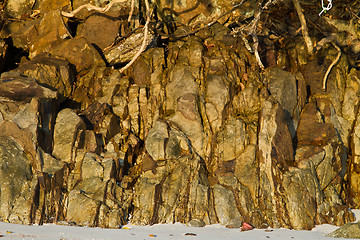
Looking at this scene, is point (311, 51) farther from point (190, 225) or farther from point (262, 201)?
point (190, 225)

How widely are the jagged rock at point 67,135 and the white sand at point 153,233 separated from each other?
268 centimetres

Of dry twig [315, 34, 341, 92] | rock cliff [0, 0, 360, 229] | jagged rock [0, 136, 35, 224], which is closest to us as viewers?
jagged rock [0, 136, 35, 224]

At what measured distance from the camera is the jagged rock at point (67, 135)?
13516 mm

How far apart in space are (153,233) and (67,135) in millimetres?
4572

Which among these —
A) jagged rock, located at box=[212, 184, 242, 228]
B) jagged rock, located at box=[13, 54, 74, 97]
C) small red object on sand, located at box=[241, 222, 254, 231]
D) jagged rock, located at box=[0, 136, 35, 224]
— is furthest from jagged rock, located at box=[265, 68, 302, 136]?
jagged rock, located at box=[0, 136, 35, 224]

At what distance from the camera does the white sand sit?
10148 millimetres

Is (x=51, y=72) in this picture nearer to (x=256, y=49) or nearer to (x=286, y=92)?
(x=256, y=49)

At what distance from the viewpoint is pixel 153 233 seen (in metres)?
11.2

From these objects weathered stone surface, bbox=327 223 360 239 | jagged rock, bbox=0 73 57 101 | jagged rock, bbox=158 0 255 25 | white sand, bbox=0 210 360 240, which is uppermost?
jagged rock, bbox=158 0 255 25

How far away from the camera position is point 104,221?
11.9m

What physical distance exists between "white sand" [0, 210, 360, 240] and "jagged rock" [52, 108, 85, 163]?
8.79ft

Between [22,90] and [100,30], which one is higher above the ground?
[100,30]

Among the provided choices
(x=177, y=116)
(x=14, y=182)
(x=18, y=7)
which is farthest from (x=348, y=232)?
(x=18, y=7)

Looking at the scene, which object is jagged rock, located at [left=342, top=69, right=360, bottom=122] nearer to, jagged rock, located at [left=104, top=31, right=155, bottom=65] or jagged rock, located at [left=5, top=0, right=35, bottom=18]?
jagged rock, located at [left=104, top=31, right=155, bottom=65]
